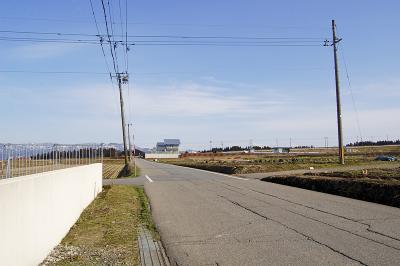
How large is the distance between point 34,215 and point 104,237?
10.2 ft

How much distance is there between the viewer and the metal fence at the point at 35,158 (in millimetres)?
8688

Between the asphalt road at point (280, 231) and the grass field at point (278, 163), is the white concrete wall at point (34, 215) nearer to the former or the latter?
the asphalt road at point (280, 231)

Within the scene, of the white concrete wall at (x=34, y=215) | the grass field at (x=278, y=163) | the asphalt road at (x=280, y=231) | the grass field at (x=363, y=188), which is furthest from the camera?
the grass field at (x=278, y=163)

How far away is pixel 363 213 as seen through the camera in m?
13.2

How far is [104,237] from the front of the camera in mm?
10742

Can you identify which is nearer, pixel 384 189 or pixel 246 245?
pixel 246 245

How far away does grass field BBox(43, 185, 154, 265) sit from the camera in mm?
8465

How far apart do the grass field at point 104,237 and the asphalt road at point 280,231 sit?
688 mm

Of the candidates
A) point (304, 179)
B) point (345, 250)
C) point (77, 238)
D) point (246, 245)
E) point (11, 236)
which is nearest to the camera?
point (11, 236)

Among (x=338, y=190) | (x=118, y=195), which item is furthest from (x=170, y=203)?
(x=338, y=190)

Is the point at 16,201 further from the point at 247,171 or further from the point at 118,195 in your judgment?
the point at 247,171

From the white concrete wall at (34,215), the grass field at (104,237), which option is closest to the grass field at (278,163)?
the grass field at (104,237)

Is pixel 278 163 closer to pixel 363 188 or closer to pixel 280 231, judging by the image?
pixel 363 188

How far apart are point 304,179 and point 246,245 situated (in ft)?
50.6
